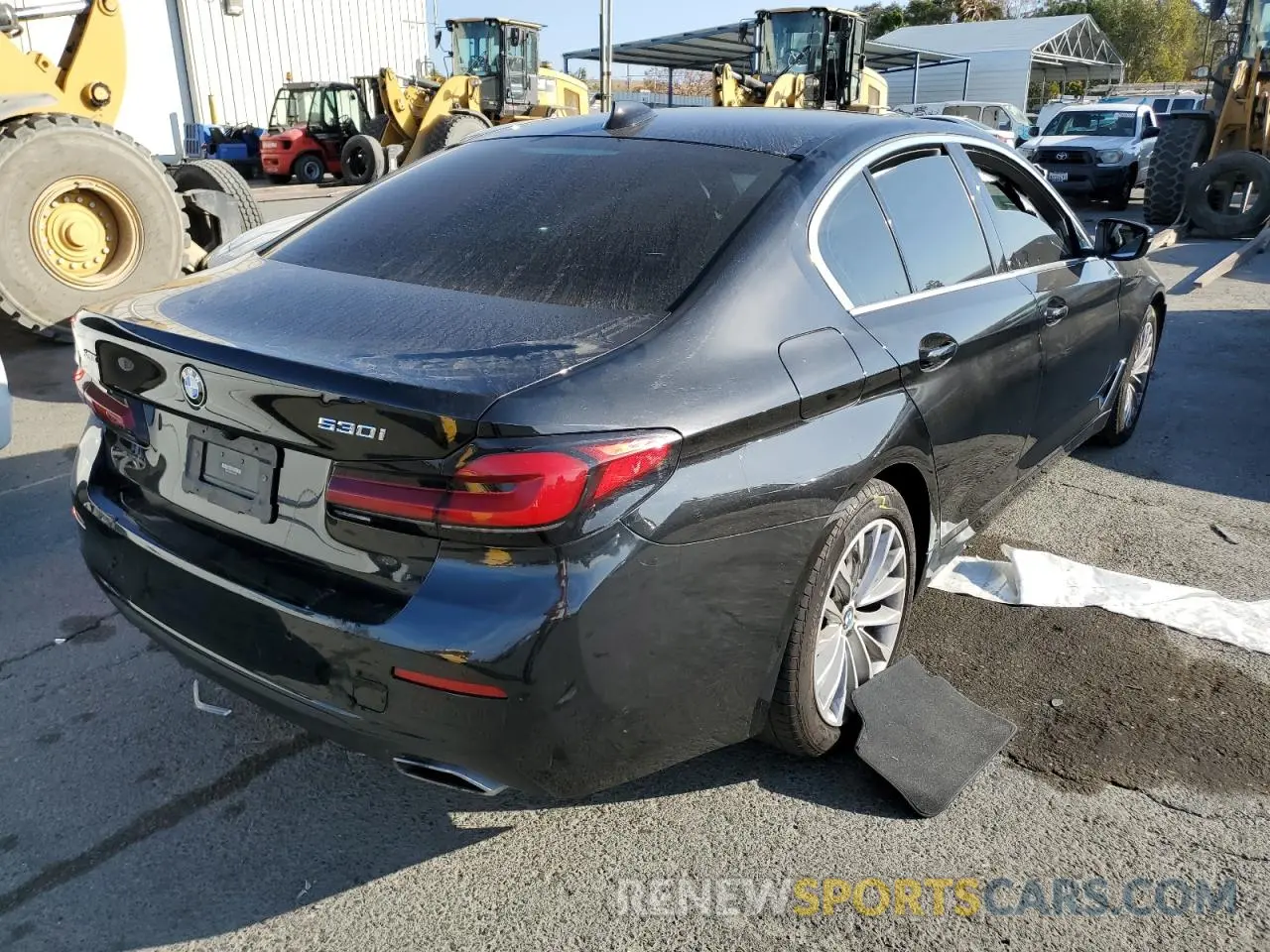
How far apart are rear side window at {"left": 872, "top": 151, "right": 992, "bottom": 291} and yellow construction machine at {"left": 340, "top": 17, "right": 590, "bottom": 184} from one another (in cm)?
1598

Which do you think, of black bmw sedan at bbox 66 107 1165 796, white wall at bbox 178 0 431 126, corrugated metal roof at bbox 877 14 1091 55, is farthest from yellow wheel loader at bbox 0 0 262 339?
corrugated metal roof at bbox 877 14 1091 55

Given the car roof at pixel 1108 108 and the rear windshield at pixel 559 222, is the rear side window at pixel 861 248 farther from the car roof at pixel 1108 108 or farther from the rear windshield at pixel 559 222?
the car roof at pixel 1108 108

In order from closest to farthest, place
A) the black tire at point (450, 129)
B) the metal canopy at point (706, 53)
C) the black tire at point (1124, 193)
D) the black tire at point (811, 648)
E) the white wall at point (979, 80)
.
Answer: the black tire at point (811, 648) < the black tire at point (450, 129) < the black tire at point (1124, 193) < the metal canopy at point (706, 53) < the white wall at point (979, 80)

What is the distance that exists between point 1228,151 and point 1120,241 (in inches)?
454

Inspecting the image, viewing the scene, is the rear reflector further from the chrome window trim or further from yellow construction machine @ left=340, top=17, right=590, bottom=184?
yellow construction machine @ left=340, top=17, right=590, bottom=184

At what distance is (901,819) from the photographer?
263 centimetres

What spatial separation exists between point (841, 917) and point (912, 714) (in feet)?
2.41

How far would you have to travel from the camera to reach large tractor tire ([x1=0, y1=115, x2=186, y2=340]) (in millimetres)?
6250

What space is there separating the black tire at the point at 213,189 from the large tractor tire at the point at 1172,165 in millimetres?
11717

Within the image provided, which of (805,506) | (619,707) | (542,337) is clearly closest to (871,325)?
(805,506)

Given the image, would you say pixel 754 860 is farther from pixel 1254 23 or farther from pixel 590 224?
pixel 1254 23

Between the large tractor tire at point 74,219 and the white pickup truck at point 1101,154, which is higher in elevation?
the large tractor tire at point 74,219

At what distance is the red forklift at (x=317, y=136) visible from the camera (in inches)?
952

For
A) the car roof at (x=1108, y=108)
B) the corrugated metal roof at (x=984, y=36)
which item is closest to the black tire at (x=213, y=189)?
the car roof at (x=1108, y=108)
